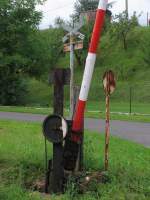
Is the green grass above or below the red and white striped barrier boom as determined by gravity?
below

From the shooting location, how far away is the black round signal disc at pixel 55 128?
7473mm

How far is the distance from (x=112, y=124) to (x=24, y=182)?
13199 mm

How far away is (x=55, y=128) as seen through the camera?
753cm

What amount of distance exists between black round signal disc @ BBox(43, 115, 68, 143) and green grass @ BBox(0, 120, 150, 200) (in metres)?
0.71

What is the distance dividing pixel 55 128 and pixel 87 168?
1159 mm

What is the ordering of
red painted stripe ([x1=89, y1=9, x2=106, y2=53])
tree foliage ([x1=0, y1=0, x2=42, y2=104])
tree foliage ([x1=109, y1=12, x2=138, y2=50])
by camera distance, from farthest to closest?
tree foliage ([x1=109, y1=12, x2=138, y2=50]) < tree foliage ([x1=0, y1=0, x2=42, y2=104]) < red painted stripe ([x1=89, y1=9, x2=106, y2=53])

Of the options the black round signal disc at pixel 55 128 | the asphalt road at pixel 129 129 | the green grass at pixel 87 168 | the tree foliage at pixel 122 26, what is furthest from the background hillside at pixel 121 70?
the black round signal disc at pixel 55 128

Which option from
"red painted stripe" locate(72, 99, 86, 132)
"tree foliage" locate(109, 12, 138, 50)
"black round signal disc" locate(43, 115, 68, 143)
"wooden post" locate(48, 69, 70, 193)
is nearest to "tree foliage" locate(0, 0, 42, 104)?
"tree foliage" locate(109, 12, 138, 50)

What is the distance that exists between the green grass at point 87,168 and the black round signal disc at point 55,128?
2.33 feet

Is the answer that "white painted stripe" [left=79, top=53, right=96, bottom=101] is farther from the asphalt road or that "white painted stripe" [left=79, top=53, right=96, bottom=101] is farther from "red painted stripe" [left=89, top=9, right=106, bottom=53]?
the asphalt road

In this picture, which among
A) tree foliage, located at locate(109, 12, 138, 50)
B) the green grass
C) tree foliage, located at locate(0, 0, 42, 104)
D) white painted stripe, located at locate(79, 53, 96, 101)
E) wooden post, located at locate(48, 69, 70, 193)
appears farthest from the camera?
tree foliage, located at locate(109, 12, 138, 50)

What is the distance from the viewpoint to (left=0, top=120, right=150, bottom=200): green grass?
6828 mm

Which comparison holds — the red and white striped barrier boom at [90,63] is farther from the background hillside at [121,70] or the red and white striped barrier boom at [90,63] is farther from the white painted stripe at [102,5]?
the background hillside at [121,70]

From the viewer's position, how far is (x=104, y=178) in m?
7.60
